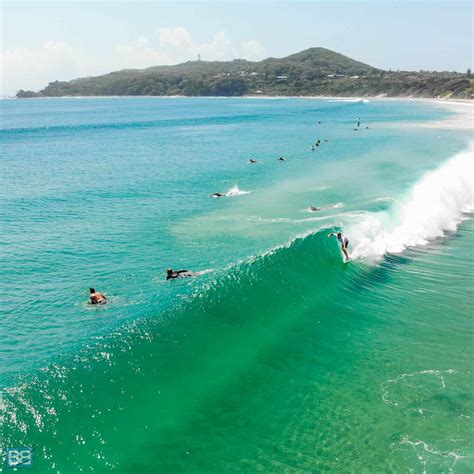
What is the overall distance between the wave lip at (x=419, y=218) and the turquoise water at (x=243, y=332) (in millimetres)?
159

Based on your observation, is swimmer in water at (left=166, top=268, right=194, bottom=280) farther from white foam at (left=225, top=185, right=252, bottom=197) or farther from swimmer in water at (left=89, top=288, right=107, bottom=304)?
white foam at (left=225, top=185, right=252, bottom=197)

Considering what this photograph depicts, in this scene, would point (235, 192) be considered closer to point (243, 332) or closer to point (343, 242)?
point (343, 242)

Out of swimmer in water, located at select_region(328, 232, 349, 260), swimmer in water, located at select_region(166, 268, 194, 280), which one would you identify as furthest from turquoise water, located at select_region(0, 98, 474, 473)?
swimmer in water, located at select_region(166, 268, 194, 280)

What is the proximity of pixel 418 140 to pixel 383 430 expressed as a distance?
2528 inches

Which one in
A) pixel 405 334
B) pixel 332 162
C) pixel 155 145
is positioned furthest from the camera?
pixel 155 145

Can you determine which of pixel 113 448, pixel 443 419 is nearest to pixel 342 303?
pixel 443 419

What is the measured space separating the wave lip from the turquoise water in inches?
6.3

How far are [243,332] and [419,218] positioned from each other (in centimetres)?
1779

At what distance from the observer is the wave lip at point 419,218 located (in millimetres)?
26531

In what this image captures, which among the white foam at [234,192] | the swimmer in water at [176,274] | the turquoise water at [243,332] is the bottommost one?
the turquoise water at [243,332]

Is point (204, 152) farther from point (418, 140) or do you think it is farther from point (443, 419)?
point (443, 419)

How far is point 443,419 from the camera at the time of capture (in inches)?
520

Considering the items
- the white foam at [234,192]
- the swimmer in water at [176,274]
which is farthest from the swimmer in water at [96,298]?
the white foam at [234,192]

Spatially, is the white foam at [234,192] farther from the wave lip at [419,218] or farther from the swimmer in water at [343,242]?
the swimmer in water at [343,242]
